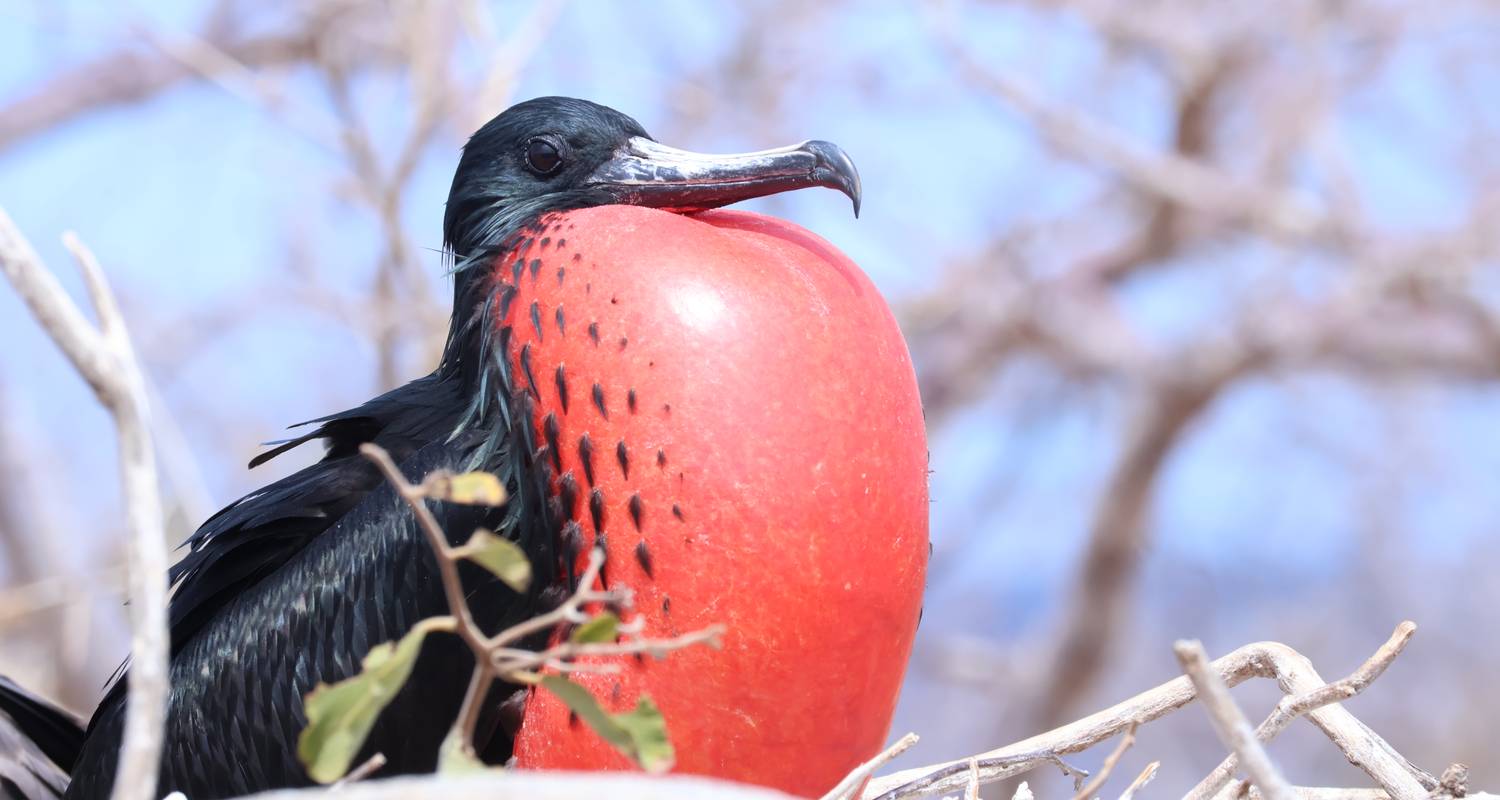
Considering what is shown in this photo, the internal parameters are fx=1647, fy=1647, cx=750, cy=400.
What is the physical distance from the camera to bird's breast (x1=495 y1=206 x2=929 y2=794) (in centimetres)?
150

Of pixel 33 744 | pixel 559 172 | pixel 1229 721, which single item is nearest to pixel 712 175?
pixel 559 172

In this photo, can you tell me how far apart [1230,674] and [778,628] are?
474mm

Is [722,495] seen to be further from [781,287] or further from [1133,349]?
[1133,349]

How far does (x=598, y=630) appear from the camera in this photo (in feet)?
3.56

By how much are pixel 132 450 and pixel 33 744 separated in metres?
1.58

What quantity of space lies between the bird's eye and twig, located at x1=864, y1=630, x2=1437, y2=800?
80 cm

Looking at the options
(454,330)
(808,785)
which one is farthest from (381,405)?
(808,785)

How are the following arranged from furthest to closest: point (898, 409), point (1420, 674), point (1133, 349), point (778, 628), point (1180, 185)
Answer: point (1420, 674) → point (1133, 349) → point (1180, 185) → point (898, 409) → point (778, 628)

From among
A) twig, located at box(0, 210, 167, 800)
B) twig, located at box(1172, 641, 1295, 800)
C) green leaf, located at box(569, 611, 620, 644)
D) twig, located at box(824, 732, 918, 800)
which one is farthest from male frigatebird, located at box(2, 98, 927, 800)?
twig, located at box(0, 210, 167, 800)

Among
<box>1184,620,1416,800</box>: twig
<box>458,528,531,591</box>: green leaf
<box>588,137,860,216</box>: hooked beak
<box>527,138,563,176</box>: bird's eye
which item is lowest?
<box>458,528,531,591</box>: green leaf

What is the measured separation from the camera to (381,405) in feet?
6.15

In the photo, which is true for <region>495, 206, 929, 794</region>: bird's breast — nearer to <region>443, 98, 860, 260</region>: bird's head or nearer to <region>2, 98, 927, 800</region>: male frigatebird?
<region>2, 98, 927, 800</region>: male frigatebird

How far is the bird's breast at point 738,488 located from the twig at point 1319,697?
1.04 ft

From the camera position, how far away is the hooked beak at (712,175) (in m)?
1.73
